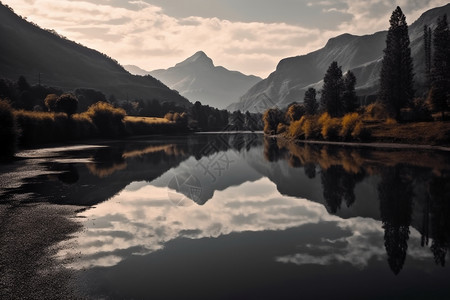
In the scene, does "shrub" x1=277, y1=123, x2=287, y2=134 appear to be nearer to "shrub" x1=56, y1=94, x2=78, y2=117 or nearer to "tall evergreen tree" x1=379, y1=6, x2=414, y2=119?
"tall evergreen tree" x1=379, y1=6, x2=414, y2=119

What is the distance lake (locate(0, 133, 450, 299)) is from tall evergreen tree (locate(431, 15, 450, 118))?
54.5m

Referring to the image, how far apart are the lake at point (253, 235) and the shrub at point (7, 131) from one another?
18.7 m

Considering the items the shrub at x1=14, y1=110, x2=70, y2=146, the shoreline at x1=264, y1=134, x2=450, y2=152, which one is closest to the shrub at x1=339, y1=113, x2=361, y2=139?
the shoreline at x1=264, y1=134, x2=450, y2=152

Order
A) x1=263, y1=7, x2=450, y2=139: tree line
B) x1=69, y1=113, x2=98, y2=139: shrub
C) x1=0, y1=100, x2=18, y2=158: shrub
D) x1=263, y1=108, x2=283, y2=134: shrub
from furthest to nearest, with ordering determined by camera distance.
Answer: x1=263, y1=108, x2=283, y2=134: shrub, x1=69, y1=113, x2=98, y2=139: shrub, x1=263, y1=7, x2=450, y2=139: tree line, x1=0, y1=100, x2=18, y2=158: shrub

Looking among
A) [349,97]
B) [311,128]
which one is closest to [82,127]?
[311,128]

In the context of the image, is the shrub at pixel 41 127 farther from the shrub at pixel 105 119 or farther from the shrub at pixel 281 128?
the shrub at pixel 281 128

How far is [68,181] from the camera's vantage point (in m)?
41.6

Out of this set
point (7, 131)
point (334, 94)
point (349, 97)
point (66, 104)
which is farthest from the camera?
point (334, 94)

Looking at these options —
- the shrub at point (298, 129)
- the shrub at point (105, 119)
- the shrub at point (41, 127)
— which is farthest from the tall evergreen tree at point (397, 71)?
the shrub at point (105, 119)

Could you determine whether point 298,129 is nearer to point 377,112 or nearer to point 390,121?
point 377,112

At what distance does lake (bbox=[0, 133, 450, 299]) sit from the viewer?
608 inches

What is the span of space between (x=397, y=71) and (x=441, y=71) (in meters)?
11.1

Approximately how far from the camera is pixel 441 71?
93750 millimetres

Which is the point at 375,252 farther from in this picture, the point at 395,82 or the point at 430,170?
the point at 395,82
